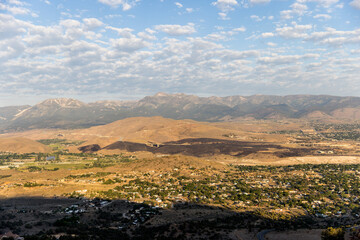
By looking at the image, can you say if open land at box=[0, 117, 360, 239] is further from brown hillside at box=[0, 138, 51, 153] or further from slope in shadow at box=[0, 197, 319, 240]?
brown hillside at box=[0, 138, 51, 153]

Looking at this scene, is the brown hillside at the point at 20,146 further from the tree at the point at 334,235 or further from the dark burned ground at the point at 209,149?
the tree at the point at 334,235

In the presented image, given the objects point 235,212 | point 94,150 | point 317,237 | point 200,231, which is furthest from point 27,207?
point 94,150

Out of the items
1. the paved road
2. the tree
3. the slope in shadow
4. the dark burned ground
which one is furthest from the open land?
Result: the dark burned ground

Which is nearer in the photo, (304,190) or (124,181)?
(304,190)

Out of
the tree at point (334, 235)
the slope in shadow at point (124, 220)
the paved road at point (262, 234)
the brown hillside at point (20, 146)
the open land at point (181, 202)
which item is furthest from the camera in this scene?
the brown hillside at point (20, 146)

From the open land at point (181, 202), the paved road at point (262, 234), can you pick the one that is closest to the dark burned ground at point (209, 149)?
the open land at point (181, 202)

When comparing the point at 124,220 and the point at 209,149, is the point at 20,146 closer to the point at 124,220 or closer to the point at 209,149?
the point at 209,149

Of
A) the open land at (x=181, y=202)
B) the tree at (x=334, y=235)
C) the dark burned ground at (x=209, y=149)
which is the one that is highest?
the tree at (x=334, y=235)

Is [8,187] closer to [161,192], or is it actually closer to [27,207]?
[27,207]

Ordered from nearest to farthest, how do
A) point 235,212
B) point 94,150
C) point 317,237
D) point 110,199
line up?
1. point 317,237
2. point 235,212
3. point 110,199
4. point 94,150

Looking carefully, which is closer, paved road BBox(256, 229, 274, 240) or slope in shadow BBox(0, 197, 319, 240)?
paved road BBox(256, 229, 274, 240)

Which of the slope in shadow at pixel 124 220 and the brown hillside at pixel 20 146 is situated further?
the brown hillside at pixel 20 146
